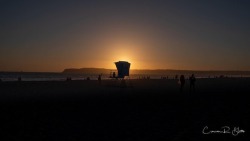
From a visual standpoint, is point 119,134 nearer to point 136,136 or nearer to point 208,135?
point 136,136

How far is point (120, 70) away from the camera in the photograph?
2032 inches

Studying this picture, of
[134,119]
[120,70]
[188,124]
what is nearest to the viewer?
[188,124]

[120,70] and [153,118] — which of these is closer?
[153,118]

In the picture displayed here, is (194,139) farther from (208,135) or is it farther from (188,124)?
(188,124)

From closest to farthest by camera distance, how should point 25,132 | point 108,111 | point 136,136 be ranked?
point 136,136 < point 25,132 < point 108,111

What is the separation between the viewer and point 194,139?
10.6 meters

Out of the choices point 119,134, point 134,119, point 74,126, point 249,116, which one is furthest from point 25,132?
point 249,116

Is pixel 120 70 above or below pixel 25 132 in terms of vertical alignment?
above

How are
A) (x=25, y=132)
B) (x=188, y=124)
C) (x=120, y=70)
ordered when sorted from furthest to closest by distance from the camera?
(x=120, y=70)
(x=188, y=124)
(x=25, y=132)

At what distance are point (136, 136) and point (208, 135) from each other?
9.02ft

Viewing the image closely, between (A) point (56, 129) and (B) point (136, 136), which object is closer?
(B) point (136, 136)

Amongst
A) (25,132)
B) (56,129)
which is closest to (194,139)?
(56,129)

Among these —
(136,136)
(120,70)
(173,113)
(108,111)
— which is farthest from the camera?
(120,70)

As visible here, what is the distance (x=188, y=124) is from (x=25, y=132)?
281 inches
